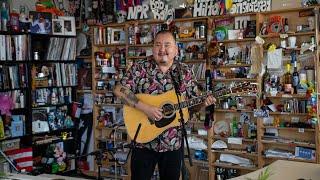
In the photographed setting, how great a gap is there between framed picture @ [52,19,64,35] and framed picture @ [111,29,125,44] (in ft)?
2.10

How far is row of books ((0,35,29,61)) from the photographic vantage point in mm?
5066

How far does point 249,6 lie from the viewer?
15.6 ft

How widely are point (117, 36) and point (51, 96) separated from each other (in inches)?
43.8

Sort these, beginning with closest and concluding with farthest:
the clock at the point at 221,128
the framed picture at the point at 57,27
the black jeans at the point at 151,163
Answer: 1. the black jeans at the point at 151,163
2. the clock at the point at 221,128
3. the framed picture at the point at 57,27

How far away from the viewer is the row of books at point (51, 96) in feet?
18.1

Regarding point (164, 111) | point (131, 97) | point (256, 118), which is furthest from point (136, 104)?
point (256, 118)

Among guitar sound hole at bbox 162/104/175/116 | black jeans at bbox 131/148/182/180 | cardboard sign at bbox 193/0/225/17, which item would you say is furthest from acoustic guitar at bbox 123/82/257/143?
cardboard sign at bbox 193/0/225/17

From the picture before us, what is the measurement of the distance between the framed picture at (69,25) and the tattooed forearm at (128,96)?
2.90 m

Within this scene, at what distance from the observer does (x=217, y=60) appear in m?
4.94

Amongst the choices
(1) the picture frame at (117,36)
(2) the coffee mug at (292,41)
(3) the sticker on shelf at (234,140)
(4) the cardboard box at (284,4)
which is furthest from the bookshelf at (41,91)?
(2) the coffee mug at (292,41)

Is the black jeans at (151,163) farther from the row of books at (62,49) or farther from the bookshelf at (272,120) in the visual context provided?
the row of books at (62,49)

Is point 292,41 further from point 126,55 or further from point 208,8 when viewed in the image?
point 126,55

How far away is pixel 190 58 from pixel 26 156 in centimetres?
217

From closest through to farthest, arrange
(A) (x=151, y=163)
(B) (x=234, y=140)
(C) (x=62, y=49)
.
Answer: (A) (x=151, y=163) < (B) (x=234, y=140) < (C) (x=62, y=49)
